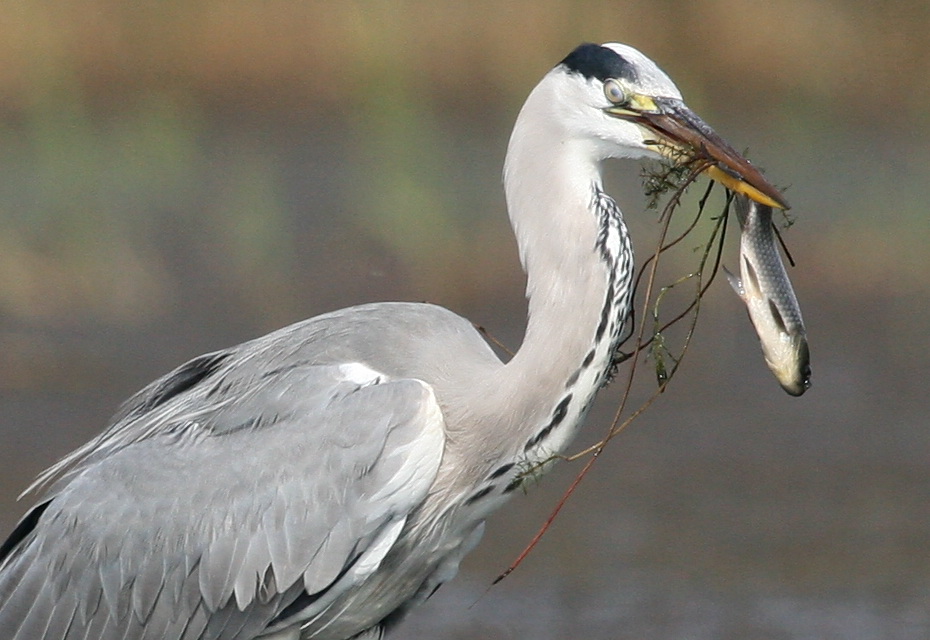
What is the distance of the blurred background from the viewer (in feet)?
25.1

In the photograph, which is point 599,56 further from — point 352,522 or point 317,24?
point 317,24

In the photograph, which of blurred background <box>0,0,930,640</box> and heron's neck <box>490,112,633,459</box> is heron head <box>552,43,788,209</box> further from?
blurred background <box>0,0,930,640</box>

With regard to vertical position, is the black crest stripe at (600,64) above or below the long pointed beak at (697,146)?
above

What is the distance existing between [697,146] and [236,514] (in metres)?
1.72

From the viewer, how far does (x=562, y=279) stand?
491 cm

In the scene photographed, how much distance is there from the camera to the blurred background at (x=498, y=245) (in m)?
7.64

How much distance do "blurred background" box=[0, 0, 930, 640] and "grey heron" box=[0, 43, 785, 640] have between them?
2.25m

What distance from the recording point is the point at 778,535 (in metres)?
7.87

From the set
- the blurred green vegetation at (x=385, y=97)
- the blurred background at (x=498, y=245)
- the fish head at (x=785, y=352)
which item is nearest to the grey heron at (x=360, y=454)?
the fish head at (x=785, y=352)

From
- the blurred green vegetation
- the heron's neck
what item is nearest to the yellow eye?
the heron's neck

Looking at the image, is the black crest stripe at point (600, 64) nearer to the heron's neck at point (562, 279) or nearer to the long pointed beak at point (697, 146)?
the long pointed beak at point (697, 146)

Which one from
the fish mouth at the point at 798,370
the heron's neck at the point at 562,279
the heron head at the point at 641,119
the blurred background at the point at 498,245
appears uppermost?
the heron head at the point at 641,119

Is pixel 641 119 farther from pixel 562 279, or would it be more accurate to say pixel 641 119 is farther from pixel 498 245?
pixel 498 245

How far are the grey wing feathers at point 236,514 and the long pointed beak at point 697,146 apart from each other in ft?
3.33
